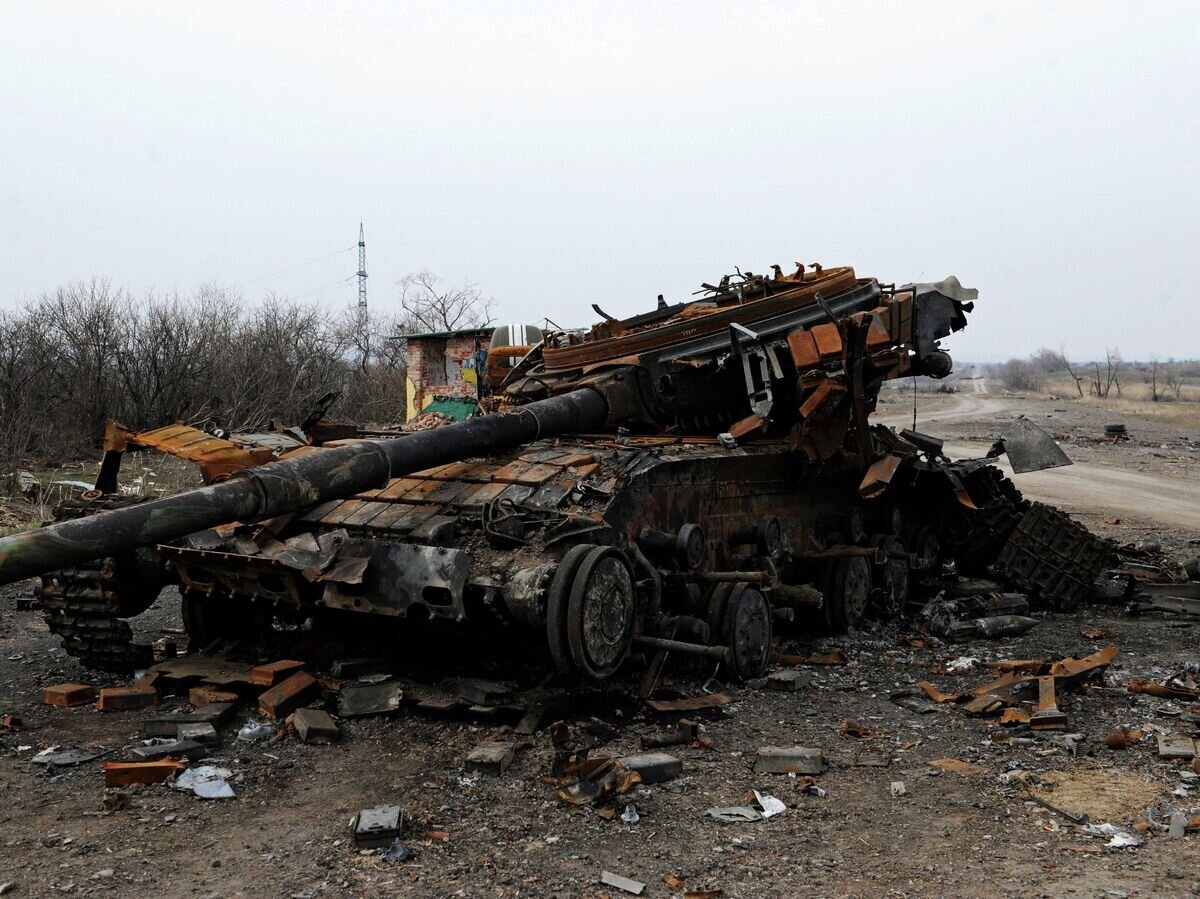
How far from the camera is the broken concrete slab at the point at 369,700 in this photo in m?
6.83

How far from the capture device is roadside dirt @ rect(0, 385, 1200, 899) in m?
4.72

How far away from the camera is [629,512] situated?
7250 millimetres

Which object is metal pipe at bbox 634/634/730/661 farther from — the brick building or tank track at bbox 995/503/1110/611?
the brick building

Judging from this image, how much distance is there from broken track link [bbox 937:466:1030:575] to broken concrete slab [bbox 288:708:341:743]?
6925mm

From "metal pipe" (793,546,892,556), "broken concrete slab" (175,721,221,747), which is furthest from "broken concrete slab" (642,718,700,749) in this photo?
"metal pipe" (793,546,892,556)

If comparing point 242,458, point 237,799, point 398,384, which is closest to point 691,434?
point 242,458

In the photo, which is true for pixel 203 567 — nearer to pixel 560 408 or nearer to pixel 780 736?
pixel 560 408

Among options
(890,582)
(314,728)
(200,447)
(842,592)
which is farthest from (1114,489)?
(314,728)

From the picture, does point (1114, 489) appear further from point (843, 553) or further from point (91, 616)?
point (91, 616)

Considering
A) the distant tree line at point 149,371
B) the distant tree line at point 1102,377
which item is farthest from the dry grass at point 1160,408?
the distant tree line at point 149,371

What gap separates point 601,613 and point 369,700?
5.16 ft

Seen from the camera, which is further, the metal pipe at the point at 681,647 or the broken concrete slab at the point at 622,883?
the metal pipe at the point at 681,647

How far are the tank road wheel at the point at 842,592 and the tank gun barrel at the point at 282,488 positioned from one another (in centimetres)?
257

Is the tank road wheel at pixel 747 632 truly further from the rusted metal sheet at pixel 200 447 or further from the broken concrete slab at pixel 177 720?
the rusted metal sheet at pixel 200 447
